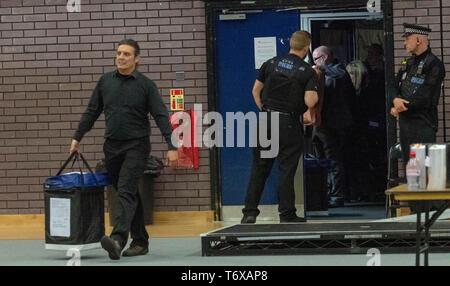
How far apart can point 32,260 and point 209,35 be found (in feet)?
13.8

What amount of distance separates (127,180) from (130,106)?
27.8 inches

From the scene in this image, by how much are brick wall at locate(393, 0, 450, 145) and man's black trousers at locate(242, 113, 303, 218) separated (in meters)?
2.12

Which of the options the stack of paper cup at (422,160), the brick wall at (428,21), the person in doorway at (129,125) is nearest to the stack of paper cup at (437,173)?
the stack of paper cup at (422,160)

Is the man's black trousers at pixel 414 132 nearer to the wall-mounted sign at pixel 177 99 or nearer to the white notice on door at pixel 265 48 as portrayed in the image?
the white notice on door at pixel 265 48

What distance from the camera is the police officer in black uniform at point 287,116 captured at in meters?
10.5

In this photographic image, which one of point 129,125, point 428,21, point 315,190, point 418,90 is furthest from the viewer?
point 315,190

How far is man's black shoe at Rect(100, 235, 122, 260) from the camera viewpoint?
882cm

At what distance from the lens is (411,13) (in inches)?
469

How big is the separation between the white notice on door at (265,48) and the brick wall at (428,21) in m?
1.51

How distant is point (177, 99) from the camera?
1237cm
